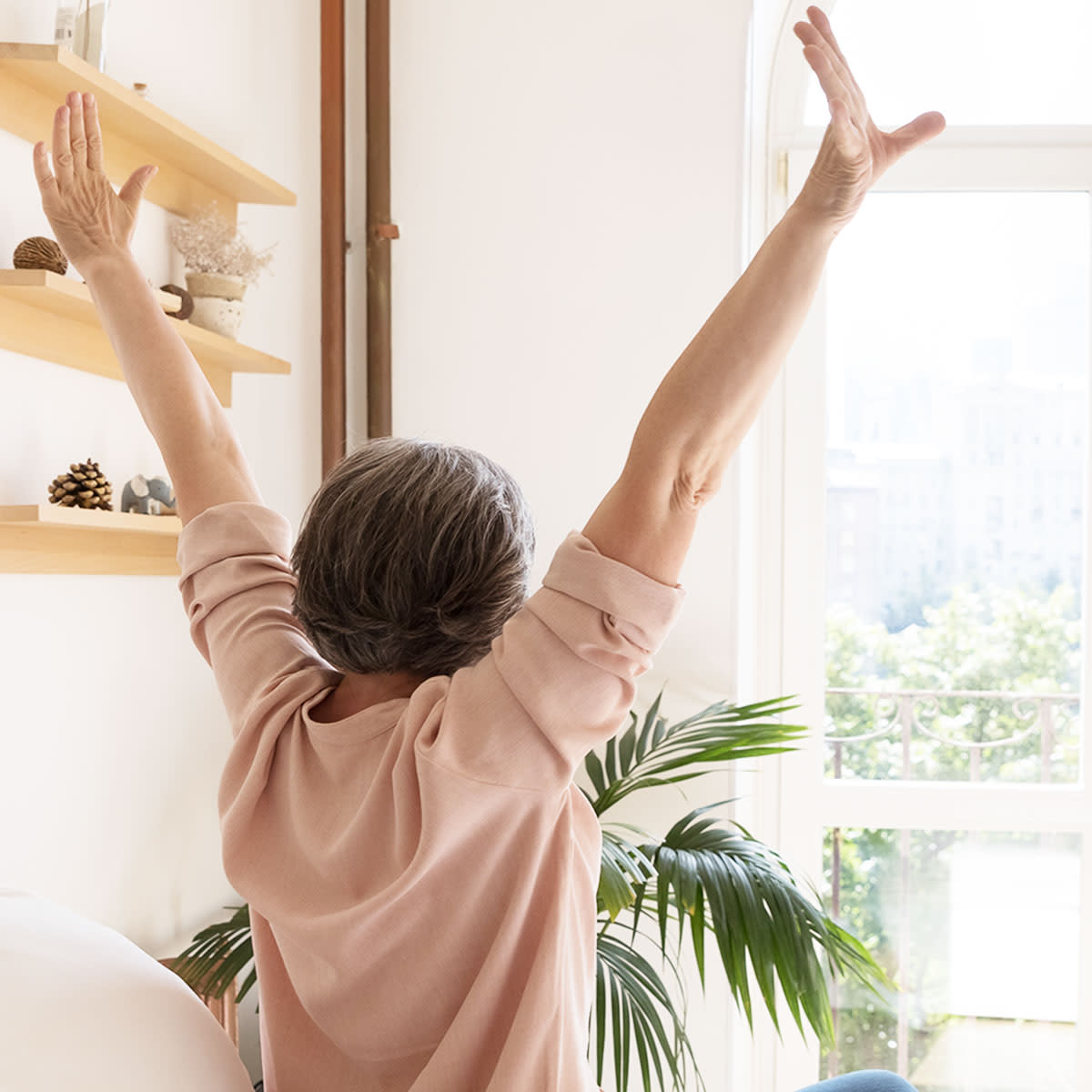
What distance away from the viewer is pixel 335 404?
2.35 m

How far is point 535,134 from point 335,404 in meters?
0.68

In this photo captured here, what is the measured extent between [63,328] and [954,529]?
6.24 ft

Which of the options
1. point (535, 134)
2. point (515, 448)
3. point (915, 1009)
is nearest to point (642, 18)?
point (535, 134)

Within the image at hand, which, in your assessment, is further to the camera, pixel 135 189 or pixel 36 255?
pixel 36 255

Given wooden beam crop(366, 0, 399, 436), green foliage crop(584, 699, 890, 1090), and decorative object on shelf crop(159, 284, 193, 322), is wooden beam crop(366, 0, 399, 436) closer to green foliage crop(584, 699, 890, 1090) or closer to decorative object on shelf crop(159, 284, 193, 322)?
decorative object on shelf crop(159, 284, 193, 322)

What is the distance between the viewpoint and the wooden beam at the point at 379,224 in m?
2.37

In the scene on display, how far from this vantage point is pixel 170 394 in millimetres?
1059

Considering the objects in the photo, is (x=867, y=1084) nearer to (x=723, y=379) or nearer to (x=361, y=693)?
(x=361, y=693)

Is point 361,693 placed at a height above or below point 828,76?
below

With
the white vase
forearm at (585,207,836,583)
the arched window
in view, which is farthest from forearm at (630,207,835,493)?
the arched window

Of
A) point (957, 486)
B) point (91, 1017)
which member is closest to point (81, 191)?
point (91, 1017)

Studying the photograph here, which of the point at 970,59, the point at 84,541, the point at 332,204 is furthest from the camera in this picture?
the point at 970,59

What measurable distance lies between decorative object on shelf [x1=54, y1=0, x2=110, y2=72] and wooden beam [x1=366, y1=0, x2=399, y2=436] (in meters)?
0.95

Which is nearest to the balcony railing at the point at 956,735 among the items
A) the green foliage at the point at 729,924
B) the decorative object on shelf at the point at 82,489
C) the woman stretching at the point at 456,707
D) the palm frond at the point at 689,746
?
the palm frond at the point at 689,746
